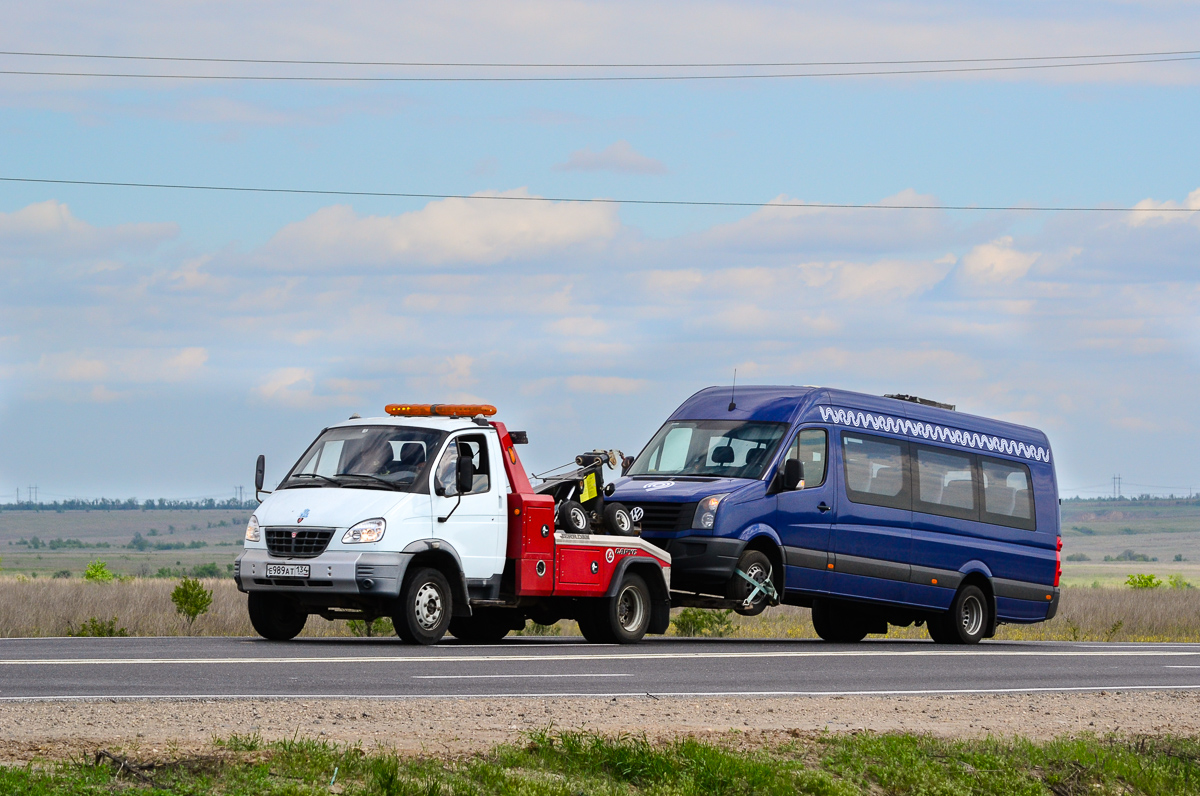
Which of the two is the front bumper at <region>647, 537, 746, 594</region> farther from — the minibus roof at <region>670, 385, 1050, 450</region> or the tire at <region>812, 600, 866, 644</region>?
the tire at <region>812, 600, 866, 644</region>

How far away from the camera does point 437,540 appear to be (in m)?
16.3

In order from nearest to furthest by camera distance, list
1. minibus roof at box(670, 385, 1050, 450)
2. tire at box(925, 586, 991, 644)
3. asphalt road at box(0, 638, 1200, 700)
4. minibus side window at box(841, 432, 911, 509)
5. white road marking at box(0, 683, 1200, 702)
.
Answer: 1. white road marking at box(0, 683, 1200, 702)
2. asphalt road at box(0, 638, 1200, 700)
3. minibus roof at box(670, 385, 1050, 450)
4. minibus side window at box(841, 432, 911, 509)
5. tire at box(925, 586, 991, 644)

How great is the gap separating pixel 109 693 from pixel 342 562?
4.85m

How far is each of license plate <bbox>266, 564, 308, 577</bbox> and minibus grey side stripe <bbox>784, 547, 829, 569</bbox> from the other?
6.04m

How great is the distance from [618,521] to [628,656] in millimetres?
2635

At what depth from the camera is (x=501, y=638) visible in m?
19.7

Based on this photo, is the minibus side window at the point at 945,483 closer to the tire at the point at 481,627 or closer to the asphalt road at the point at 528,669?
the asphalt road at the point at 528,669

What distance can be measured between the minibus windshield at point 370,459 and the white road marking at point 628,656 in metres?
2.34

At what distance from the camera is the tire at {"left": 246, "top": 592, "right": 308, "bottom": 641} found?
1673cm

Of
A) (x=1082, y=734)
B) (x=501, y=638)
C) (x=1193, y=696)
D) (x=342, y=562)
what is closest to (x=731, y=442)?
(x=501, y=638)

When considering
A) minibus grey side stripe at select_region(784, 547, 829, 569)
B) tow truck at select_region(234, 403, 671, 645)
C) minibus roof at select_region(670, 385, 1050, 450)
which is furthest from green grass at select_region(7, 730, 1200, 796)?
minibus roof at select_region(670, 385, 1050, 450)

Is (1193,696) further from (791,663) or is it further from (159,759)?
(159,759)

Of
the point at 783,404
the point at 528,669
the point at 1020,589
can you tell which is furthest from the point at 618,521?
the point at 1020,589

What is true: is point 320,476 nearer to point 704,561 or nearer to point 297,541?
point 297,541
